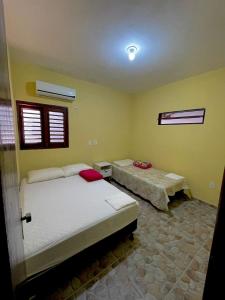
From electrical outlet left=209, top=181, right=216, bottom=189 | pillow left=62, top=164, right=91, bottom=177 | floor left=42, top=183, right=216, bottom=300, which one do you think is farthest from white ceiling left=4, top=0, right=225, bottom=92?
floor left=42, top=183, right=216, bottom=300

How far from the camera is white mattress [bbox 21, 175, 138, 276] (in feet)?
3.80

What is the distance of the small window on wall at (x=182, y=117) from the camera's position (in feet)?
8.91

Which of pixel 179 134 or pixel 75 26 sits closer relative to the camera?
pixel 75 26

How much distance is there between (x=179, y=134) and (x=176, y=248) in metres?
2.23

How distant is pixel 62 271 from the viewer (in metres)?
1.23

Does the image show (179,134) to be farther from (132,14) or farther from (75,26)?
(75,26)

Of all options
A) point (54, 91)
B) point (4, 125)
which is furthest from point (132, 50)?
point (4, 125)

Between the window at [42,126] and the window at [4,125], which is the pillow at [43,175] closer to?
the window at [42,126]

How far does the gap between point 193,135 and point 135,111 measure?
1.90 m

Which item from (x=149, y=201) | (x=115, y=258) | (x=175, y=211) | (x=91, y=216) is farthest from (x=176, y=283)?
(x=149, y=201)

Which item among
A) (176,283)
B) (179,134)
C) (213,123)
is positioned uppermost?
(213,123)

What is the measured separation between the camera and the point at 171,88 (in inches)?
122

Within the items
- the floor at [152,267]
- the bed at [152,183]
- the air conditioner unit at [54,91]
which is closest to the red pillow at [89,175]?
the bed at [152,183]

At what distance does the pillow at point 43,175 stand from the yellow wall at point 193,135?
2.47 m
